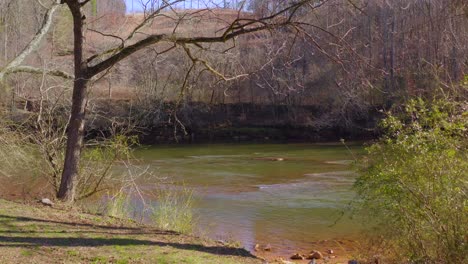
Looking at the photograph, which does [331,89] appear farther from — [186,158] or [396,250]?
[396,250]

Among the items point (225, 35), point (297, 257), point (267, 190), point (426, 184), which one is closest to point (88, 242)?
point (225, 35)

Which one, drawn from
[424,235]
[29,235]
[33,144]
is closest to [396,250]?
[424,235]

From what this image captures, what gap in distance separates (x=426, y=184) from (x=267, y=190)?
41.2ft

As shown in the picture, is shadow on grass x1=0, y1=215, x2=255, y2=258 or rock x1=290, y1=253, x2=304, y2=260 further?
rock x1=290, y1=253, x2=304, y2=260

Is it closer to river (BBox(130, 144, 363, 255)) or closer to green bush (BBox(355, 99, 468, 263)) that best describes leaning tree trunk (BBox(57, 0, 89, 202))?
river (BBox(130, 144, 363, 255))

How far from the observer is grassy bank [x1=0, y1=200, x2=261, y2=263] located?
22.3 feet

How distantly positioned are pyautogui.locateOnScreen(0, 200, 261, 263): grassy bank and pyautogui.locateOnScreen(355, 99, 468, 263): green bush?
198 cm

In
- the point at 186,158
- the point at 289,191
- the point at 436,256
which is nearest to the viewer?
the point at 436,256

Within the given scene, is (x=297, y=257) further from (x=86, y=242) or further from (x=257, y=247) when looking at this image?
(x=86, y=242)

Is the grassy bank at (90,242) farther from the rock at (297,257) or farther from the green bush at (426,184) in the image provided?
the rock at (297,257)

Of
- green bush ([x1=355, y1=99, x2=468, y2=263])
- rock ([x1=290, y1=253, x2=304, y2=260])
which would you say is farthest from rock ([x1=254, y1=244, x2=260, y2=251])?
green bush ([x1=355, y1=99, x2=468, y2=263])

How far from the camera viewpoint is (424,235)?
7781mm

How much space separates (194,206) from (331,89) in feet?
85.3

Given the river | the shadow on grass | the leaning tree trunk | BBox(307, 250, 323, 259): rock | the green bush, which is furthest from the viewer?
the river
